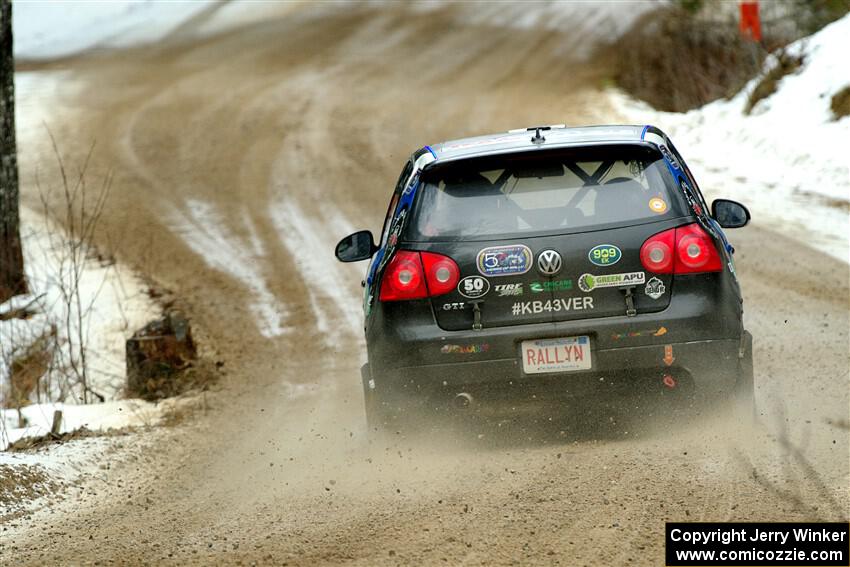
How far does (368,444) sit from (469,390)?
39.0 inches

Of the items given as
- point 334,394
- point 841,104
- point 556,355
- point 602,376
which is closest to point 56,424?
point 334,394

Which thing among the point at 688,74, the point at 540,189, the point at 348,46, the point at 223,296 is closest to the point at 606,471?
the point at 540,189

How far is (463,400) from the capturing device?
6574mm

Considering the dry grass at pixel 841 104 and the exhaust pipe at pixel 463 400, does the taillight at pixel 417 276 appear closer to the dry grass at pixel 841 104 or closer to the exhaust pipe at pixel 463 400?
the exhaust pipe at pixel 463 400

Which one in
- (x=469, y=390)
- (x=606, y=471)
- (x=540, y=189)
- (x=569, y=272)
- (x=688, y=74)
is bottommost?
(x=606, y=471)

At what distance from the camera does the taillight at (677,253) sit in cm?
643

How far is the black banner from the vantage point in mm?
4758

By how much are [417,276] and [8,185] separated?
7214mm

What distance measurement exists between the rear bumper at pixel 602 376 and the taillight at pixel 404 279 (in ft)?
1.22

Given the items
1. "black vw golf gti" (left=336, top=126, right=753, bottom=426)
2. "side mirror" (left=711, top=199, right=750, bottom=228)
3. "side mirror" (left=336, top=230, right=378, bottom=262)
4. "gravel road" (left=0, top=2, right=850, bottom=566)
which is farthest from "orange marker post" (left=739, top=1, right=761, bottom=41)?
"black vw golf gti" (left=336, top=126, right=753, bottom=426)

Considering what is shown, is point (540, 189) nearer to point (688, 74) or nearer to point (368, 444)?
point (368, 444)

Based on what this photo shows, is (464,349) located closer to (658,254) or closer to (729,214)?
(658,254)

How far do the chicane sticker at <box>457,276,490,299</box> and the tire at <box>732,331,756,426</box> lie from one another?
1359mm

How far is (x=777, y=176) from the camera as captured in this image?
1573cm
